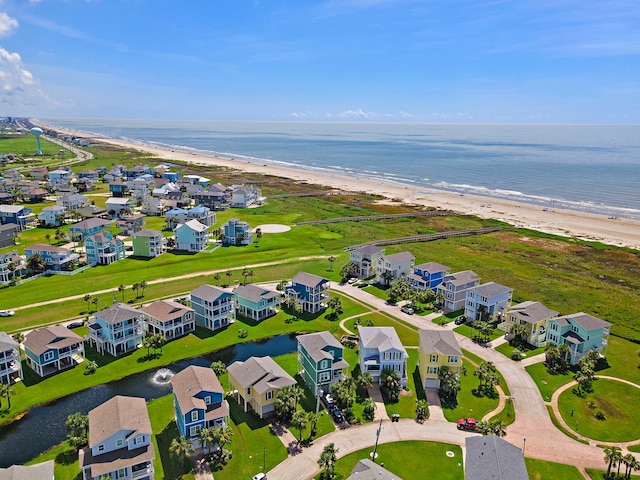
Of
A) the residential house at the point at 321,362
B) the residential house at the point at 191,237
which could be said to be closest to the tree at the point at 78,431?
the residential house at the point at 321,362

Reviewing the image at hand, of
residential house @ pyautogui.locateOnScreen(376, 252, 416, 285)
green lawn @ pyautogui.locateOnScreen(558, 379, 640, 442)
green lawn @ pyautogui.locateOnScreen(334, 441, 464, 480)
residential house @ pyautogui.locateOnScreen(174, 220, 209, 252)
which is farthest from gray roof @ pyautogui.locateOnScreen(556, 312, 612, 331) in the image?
residential house @ pyautogui.locateOnScreen(174, 220, 209, 252)

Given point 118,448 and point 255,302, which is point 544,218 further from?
point 118,448

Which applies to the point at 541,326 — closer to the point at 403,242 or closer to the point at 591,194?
the point at 403,242

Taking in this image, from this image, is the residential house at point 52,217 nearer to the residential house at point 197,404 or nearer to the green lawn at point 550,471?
the residential house at point 197,404

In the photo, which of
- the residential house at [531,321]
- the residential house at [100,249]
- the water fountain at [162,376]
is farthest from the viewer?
the residential house at [100,249]

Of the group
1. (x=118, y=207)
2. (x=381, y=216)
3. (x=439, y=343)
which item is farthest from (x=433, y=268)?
(x=118, y=207)

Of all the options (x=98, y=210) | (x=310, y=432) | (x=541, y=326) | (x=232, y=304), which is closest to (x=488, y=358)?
(x=541, y=326)
